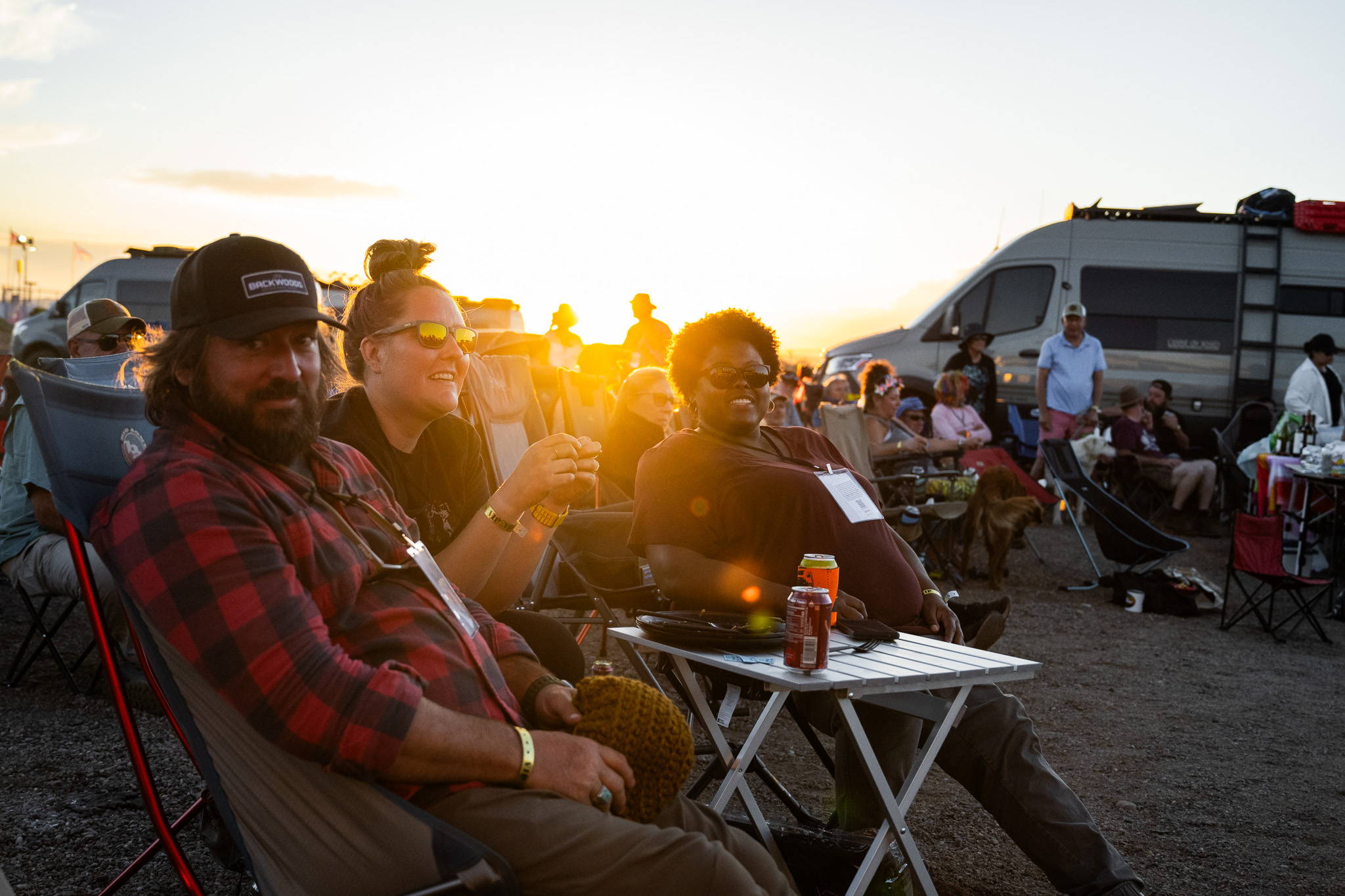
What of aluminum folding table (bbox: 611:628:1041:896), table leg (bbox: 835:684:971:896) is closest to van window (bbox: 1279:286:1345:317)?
aluminum folding table (bbox: 611:628:1041:896)

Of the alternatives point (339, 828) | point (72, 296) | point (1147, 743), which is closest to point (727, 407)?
point (339, 828)

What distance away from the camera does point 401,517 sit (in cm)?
208

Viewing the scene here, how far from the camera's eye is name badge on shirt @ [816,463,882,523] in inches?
129

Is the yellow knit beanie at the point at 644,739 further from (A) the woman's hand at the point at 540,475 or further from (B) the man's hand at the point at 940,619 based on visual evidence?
(B) the man's hand at the point at 940,619

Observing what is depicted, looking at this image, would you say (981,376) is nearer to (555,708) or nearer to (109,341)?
(109,341)

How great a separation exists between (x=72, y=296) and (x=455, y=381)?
1795 centimetres

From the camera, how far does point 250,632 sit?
1470 millimetres

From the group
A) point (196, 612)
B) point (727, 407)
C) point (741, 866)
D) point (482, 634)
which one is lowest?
point (741, 866)

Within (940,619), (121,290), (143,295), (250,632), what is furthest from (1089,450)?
(121,290)

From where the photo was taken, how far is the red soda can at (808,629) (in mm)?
→ 2307

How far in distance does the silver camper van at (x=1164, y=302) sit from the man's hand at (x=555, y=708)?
10.9m

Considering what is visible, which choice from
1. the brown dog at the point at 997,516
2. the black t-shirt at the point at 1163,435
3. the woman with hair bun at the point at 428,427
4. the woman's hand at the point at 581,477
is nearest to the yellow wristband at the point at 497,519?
the woman with hair bun at the point at 428,427

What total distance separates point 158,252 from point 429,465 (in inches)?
697

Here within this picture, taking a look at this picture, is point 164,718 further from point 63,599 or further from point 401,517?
point 63,599
